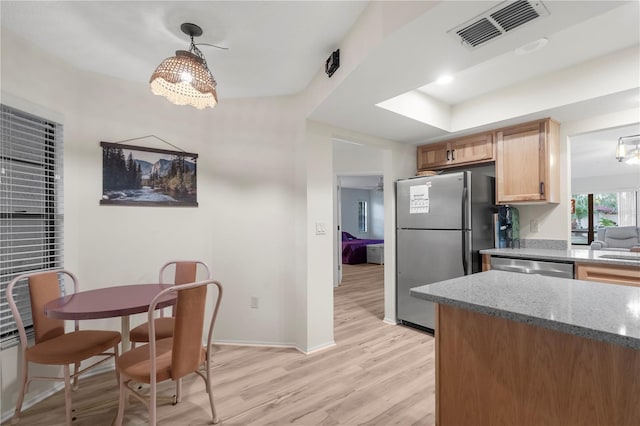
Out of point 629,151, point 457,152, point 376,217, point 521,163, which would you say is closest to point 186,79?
point 457,152

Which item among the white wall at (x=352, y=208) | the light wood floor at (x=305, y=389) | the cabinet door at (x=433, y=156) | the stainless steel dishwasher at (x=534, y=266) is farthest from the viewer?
the white wall at (x=352, y=208)

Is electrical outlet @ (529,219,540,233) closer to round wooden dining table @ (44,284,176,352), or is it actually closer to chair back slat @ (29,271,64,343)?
round wooden dining table @ (44,284,176,352)

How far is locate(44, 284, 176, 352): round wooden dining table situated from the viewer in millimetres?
1594

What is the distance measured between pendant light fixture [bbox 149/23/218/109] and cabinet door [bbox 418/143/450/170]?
266 centimetres

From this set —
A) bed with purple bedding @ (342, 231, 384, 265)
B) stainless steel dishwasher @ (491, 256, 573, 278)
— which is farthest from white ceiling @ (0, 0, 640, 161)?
bed with purple bedding @ (342, 231, 384, 265)

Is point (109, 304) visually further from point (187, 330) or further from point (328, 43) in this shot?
point (328, 43)

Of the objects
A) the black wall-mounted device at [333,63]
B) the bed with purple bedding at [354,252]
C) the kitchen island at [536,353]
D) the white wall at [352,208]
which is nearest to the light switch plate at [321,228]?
the black wall-mounted device at [333,63]

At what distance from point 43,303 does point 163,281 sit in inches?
32.1

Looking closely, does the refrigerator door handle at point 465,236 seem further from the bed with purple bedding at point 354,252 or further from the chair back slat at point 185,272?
the bed with purple bedding at point 354,252

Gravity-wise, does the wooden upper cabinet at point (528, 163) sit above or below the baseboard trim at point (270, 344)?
above

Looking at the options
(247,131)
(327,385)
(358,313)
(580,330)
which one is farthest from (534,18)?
(358,313)

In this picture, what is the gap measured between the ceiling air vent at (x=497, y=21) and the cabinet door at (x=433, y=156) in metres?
Answer: 1.98

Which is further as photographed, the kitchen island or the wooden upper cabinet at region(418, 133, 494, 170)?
the wooden upper cabinet at region(418, 133, 494, 170)

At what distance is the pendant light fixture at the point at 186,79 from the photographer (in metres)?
1.62
